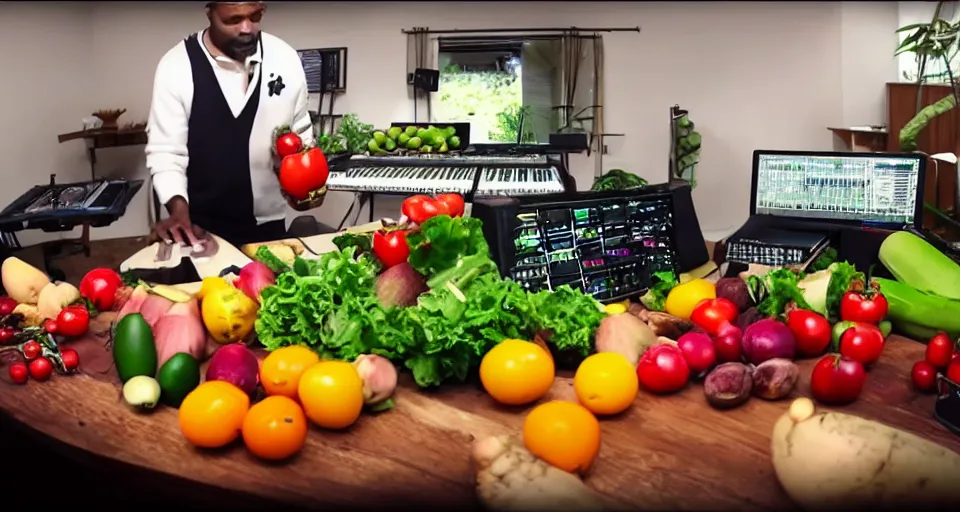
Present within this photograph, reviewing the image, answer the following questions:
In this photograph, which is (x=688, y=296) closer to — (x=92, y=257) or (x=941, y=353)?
(x=941, y=353)

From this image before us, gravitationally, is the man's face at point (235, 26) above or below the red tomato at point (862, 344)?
above

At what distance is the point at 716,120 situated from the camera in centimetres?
288

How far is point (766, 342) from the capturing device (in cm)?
102

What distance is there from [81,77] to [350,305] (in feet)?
Result: 4.34

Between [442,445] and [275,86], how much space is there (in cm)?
128

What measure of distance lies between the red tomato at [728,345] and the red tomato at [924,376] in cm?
22

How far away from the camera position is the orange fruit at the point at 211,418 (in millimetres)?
812

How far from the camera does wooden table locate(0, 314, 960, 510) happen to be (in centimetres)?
76

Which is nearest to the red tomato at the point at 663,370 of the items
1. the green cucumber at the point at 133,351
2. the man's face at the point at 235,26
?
the green cucumber at the point at 133,351

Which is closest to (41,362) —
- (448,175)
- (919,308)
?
(919,308)

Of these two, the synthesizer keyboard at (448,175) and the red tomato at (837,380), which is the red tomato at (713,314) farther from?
the synthesizer keyboard at (448,175)

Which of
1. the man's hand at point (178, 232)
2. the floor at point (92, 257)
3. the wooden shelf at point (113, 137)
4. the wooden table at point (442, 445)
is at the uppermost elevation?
the wooden shelf at point (113, 137)

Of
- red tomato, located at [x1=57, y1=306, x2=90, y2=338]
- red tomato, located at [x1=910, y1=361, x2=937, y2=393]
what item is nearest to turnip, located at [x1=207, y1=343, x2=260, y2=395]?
red tomato, located at [x1=57, y1=306, x2=90, y2=338]

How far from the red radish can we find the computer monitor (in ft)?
2.23
